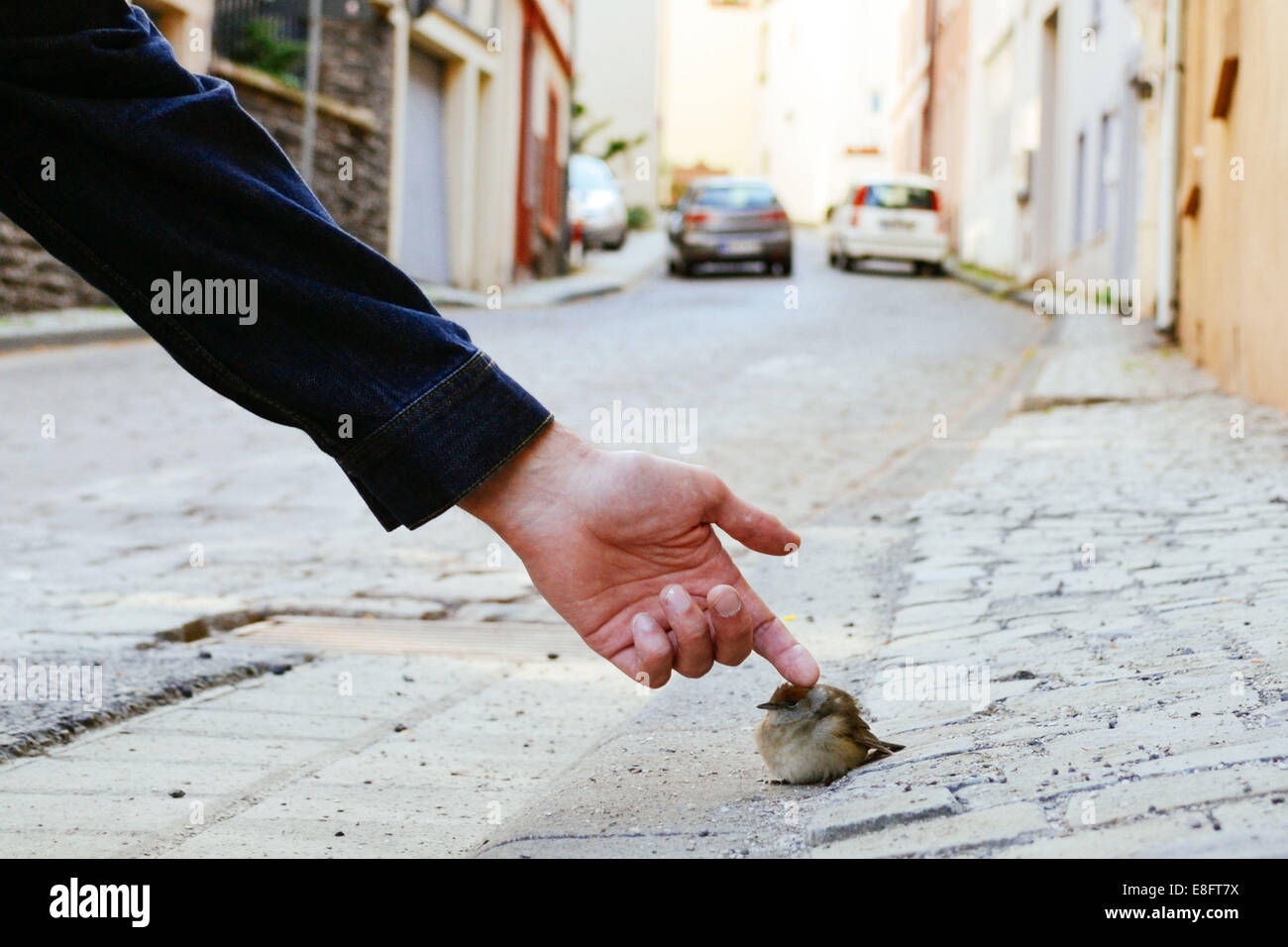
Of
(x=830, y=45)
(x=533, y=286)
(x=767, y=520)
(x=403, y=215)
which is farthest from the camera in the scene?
(x=830, y=45)

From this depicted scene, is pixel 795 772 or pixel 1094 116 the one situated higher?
pixel 1094 116

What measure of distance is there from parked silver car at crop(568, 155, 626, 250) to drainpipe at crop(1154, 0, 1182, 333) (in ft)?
65.9

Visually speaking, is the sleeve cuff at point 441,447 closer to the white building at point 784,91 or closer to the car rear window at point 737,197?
the car rear window at point 737,197

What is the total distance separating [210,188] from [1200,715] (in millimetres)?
1721

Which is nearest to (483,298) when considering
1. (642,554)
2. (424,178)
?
(424,178)

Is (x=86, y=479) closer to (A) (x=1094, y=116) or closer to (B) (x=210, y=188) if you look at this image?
(B) (x=210, y=188)

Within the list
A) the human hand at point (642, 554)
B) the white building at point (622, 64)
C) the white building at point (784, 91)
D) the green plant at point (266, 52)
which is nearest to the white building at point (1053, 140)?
the green plant at point (266, 52)

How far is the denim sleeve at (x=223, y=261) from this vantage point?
193 cm

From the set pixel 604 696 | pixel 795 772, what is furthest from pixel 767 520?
pixel 604 696

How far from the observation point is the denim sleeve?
6.32ft

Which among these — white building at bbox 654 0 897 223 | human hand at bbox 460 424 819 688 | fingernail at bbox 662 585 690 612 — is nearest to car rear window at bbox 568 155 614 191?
white building at bbox 654 0 897 223

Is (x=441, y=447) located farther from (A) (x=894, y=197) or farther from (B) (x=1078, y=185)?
(A) (x=894, y=197)

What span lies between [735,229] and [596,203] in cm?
722

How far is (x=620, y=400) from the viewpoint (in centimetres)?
1087
